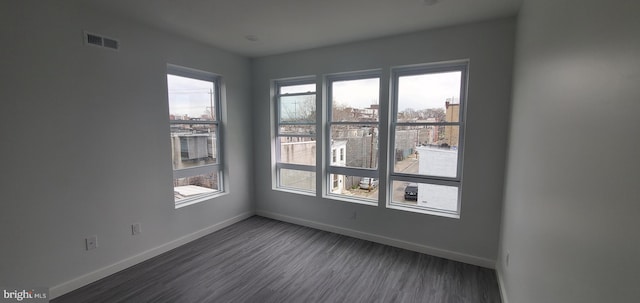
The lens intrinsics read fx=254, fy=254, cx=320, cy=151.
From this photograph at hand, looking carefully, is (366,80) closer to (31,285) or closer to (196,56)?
(196,56)

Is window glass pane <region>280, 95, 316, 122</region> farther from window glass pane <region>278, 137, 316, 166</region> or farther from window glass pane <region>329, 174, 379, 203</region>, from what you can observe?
window glass pane <region>329, 174, 379, 203</region>

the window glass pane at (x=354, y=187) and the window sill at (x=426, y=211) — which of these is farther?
the window glass pane at (x=354, y=187)

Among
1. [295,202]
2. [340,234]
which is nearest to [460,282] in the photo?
[340,234]

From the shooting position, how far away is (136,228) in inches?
116

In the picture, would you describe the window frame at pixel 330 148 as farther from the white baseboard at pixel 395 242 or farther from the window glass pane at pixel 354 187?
the white baseboard at pixel 395 242

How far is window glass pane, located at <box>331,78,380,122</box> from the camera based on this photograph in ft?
11.7

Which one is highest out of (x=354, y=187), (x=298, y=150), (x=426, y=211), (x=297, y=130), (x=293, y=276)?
(x=297, y=130)

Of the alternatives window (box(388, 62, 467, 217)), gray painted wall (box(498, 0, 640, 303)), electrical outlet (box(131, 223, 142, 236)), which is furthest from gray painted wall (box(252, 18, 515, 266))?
electrical outlet (box(131, 223, 142, 236))

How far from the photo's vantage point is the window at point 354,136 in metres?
3.60

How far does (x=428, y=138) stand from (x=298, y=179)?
216 cm

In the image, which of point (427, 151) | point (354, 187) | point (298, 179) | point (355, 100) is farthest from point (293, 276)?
point (355, 100)

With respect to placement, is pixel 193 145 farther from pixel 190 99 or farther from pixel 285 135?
pixel 285 135

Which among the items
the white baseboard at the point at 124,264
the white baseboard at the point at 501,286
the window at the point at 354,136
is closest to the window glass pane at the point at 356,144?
the window at the point at 354,136

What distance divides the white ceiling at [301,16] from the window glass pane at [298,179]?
208 cm
